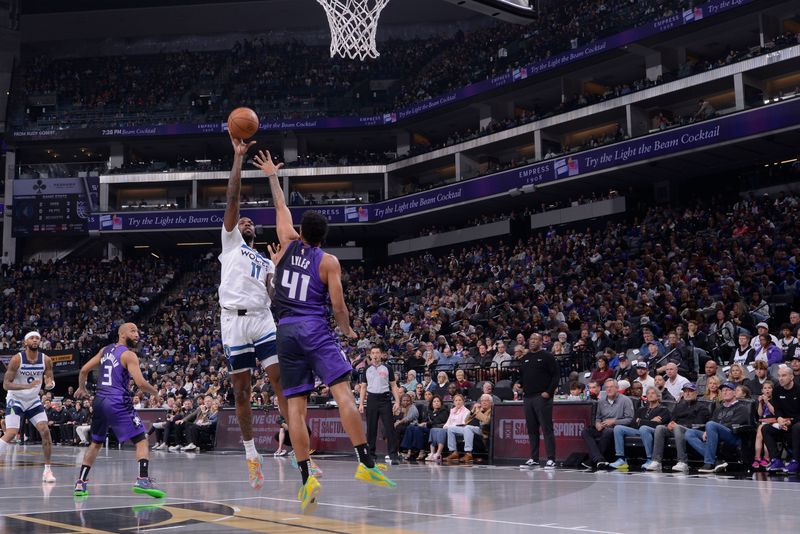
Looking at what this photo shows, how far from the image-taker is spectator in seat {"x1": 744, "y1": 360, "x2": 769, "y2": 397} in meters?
12.9

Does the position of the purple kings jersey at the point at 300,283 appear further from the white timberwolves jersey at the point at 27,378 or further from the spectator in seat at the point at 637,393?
the spectator in seat at the point at 637,393

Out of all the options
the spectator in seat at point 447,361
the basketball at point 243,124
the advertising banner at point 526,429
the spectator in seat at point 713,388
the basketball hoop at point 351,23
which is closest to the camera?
the basketball at point 243,124

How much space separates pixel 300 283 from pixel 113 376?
12.7 ft

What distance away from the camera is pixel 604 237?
31000 millimetres

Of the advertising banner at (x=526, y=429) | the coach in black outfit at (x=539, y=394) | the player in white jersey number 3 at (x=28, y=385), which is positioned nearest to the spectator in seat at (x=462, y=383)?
the advertising banner at (x=526, y=429)

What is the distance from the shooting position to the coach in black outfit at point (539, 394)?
13.7 m

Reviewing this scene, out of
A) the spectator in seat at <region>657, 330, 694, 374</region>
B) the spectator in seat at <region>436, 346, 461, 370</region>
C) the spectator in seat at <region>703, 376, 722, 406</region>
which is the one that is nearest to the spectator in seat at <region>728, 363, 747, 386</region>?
the spectator in seat at <region>703, 376, 722, 406</region>

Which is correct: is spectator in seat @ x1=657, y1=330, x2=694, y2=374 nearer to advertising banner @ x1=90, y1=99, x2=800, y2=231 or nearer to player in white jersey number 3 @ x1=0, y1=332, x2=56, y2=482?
player in white jersey number 3 @ x1=0, y1=332, x2=56, y2=482

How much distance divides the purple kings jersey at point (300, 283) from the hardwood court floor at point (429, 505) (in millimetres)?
1801

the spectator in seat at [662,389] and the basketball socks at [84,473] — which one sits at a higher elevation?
the spectator in seat at [662,389]

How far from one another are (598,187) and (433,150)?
10.0 metres

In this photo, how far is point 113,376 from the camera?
10.2m

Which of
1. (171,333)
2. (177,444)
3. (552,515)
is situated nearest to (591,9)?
(171,333)

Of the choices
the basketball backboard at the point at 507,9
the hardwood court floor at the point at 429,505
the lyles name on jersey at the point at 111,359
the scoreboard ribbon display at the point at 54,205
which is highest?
the scoreboard ribbon display at the point at 54,205
